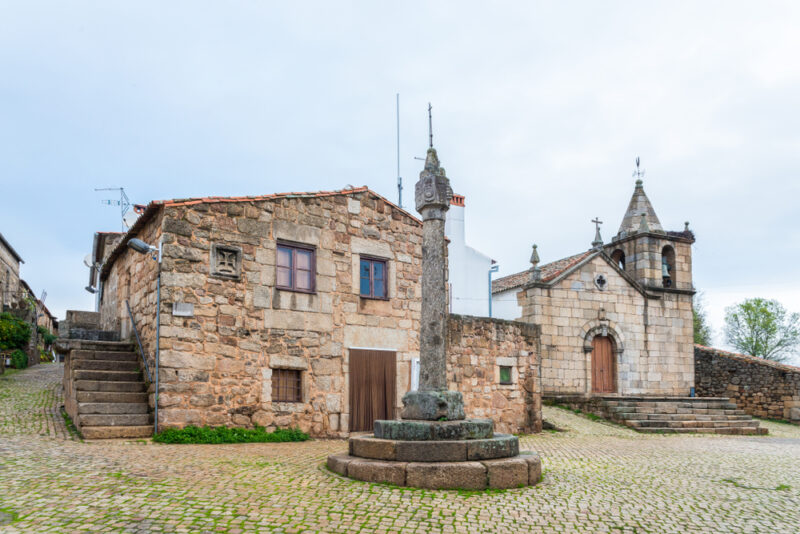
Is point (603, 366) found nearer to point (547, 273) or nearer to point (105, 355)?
point (547, 273)

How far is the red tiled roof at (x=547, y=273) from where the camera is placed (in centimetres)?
2122

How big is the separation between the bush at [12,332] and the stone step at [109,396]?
8.50 m

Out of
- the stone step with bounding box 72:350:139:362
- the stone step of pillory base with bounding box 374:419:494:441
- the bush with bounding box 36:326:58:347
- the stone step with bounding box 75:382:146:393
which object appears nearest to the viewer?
the stone step of pillory base with bounding box 374:419:494:441

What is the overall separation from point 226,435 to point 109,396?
6.54 ft

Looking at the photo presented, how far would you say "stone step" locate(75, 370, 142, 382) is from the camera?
10969 mm

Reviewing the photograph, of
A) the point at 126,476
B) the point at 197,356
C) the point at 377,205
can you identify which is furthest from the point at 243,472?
the point at 377,205

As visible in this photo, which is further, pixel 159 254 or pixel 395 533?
pixel 159 254

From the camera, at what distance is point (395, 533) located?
17.7 feet

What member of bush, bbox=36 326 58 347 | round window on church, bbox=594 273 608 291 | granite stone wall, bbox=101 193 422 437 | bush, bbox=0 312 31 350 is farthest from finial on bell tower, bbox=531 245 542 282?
bush, bbox=36 326 58 347

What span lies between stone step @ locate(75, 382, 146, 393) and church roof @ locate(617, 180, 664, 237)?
58.4 ft

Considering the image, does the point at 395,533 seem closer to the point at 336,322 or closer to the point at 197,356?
the point at 197,356

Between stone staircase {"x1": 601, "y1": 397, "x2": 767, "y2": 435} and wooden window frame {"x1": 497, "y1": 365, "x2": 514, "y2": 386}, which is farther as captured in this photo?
stone staircase {"x1": 601, "y1": 397, "x2": 767, "y2": 435}

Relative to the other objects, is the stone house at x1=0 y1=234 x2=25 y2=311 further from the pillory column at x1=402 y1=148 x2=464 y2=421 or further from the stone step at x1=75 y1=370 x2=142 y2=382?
the pillory column at x1=402 y1=148 x2=464 y2=421

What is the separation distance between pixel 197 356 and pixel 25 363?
1275 centimetres
